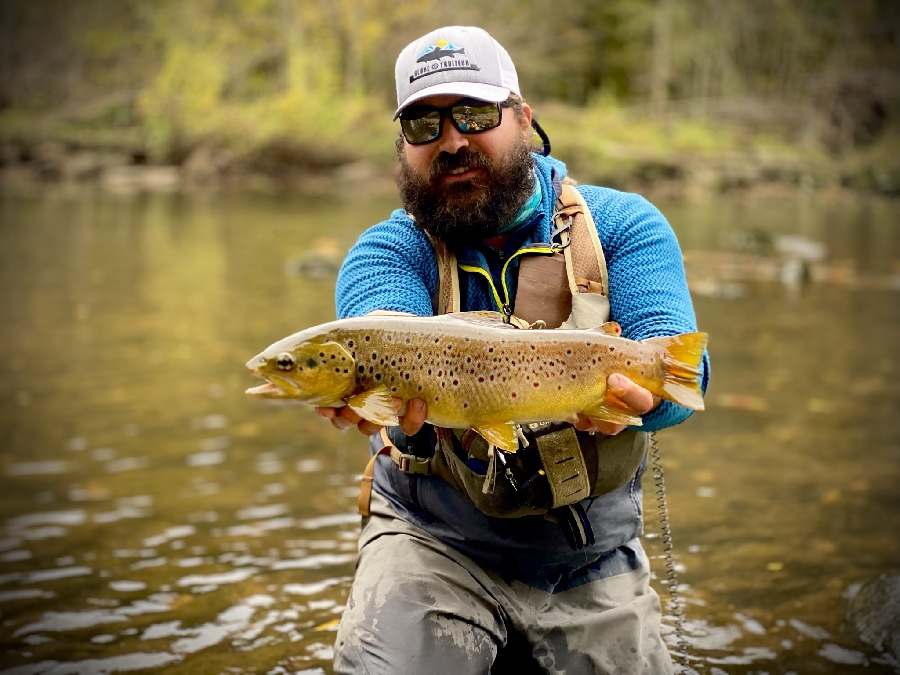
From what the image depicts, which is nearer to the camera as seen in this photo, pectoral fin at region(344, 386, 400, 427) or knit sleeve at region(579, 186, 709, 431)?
pectoral fin at region(344, 386, 400, 427)

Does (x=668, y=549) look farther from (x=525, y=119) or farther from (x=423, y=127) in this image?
(x=423, y=127)

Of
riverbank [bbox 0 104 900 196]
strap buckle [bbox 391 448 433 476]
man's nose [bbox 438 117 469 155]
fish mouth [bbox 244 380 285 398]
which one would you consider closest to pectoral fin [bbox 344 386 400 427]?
fish mouth [bbox 244 380 285 398]

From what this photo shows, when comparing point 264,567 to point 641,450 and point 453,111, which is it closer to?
point 641,450

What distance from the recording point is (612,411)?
9.16ft

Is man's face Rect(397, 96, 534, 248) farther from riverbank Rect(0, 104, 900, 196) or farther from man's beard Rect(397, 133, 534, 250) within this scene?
riverbank Rect(0, 104, 900, 196)

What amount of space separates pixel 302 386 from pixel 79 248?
1579 centimetres

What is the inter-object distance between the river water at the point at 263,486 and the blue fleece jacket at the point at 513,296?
1.08m

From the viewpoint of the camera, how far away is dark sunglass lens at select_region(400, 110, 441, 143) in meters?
3.31

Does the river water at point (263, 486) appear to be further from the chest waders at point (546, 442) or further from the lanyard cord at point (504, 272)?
the lanyard cord at point (504, 272)

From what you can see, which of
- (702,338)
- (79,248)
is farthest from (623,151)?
(702,338)

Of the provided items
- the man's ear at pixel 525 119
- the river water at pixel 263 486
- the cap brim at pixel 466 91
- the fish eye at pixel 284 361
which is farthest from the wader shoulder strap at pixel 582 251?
the river water at pixel 263 486

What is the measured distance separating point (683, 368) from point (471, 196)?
3.24 feet

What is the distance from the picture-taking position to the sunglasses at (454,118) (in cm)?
329

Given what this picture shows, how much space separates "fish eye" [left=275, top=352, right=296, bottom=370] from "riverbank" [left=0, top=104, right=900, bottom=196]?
102ft
